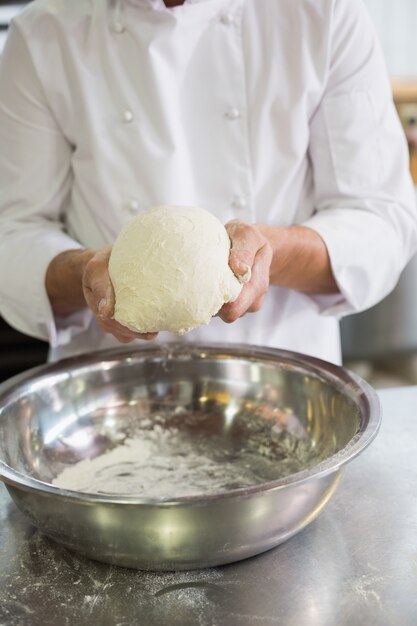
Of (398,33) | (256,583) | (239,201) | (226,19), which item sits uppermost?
(226,19)

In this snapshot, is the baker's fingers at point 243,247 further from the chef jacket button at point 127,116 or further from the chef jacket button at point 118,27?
the chef jacket button at point 118,27

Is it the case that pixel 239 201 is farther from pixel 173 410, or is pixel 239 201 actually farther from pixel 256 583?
pixel 256 583

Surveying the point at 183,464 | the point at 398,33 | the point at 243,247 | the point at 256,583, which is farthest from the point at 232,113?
the point at 398,33

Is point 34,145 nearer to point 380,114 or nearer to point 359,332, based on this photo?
point 380,114

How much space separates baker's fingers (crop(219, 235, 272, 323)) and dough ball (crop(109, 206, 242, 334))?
0.01 metres

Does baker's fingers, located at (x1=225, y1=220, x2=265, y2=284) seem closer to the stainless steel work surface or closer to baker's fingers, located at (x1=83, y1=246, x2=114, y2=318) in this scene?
baker's fingers, located at (x1=83, y1=246, x2=114, y2=318)

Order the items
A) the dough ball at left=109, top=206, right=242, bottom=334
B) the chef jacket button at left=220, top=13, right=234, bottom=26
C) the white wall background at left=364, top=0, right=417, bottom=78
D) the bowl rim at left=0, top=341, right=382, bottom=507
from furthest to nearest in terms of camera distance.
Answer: the white wall background at left=364, top=0, right=417, bottom=78, the chef jacket button at left=220, top=13, right=234, bottom=26, the dough ball at left=109, top=206, right=242, bottom=334, the bowl rim at left=0, top=341, right=382, bottom=507

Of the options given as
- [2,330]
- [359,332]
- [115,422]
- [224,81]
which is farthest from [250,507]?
[359,332]

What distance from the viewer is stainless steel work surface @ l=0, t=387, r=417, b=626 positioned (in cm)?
81

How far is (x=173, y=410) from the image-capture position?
127cm

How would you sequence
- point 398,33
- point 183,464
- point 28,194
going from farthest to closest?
point 398,33
point 28,194
point 183,464

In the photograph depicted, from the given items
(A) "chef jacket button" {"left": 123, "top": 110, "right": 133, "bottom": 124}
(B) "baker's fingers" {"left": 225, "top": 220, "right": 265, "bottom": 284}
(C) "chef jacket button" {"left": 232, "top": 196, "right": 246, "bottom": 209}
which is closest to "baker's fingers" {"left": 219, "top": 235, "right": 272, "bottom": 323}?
(B) "baker's fingers" {"left": 225, "top": 220, "right": 265, "bottom": 284}

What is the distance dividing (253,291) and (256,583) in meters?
0.39

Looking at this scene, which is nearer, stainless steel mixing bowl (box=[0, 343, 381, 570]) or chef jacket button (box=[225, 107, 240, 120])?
stainless steel mixing bowl (box=[0, 343, 381, 570])
